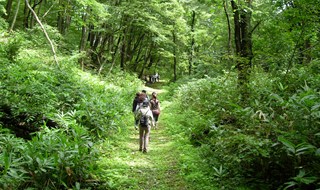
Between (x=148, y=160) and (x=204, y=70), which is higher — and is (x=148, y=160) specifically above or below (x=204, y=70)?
below

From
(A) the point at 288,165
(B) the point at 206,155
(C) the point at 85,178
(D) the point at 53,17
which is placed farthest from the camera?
(D) the point at 53,17

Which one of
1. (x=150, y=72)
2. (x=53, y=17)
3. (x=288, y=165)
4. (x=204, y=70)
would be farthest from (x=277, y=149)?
(x=150, y=72)

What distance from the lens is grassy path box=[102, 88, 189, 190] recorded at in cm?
576

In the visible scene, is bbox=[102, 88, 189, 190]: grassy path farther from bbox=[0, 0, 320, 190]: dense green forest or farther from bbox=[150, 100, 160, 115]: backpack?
bbox=[150, 100, 160, 115]: backpack

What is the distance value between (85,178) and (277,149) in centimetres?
370

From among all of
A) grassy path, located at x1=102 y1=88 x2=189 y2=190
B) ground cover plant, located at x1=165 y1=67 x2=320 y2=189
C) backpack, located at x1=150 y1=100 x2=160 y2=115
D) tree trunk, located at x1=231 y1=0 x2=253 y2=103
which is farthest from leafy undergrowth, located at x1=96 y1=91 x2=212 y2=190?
tree trunk, located at x1=231 y1=0 x2=253 y2=103

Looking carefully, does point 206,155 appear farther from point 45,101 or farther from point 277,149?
point 45,101

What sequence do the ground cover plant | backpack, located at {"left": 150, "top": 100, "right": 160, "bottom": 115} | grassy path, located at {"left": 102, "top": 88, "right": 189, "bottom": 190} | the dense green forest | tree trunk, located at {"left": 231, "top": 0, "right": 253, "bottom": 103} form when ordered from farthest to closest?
backpack, located at {"left": 150, "top": 100, "right": 160, "bottom": 115}
tree trunk, located at {"left": 231, "top": 0, "right": 253, "bottom": 103}
grassy path, located at {"left": 102, "top": 88, "right": 189, "bottom": 190}
the dense green forest
the ground cover plant

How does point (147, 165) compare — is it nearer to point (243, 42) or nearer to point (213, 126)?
point (213, 126)

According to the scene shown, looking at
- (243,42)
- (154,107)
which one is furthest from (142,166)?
(243,42)

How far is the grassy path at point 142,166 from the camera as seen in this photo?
5758mm

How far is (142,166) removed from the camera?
706cm

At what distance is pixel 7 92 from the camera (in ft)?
23.7

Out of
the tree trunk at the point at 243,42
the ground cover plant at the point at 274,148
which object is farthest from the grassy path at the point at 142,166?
the tree trunk at the point at 243,42
